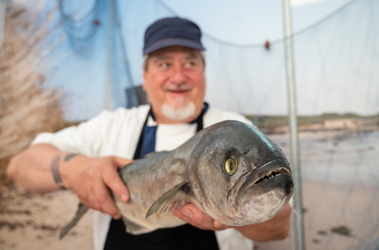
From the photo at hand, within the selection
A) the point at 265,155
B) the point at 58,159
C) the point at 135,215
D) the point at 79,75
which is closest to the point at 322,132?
the point at 135,215

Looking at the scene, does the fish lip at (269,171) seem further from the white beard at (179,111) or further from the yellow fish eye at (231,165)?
the white beard at (179,111)

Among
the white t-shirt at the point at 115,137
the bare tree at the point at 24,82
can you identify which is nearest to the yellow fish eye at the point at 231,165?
the white t-shirt at the point at 115,137

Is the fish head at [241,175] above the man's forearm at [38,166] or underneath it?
above

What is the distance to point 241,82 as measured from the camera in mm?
2279

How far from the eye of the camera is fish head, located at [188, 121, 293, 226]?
495 millimetres

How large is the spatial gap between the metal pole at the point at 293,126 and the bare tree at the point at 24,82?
2.56 m

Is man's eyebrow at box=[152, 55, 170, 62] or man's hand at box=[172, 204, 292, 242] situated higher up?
man's eyebrow at box=[152, 55, 170, 62]

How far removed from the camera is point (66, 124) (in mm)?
3061

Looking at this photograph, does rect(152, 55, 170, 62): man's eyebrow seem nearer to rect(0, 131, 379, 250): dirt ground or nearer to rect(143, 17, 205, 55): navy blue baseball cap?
rect(143, 17, 205, 55): navy blue baseball cap

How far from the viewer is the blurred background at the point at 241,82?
181 centimetres

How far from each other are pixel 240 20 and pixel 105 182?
4.93 feet

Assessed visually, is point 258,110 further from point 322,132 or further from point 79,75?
point 79,75

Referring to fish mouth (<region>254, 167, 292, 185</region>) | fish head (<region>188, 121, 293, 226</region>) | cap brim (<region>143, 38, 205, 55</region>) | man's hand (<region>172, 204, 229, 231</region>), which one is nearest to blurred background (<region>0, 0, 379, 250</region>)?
cap brim (<region>143, 38, 205, 55</region>)

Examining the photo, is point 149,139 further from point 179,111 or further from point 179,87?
point 179,87
